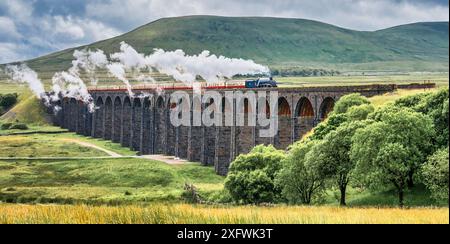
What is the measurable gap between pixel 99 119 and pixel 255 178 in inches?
3498

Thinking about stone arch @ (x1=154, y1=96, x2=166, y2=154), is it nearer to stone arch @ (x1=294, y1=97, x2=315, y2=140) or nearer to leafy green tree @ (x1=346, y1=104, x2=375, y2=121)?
stone arch @ (x1=294, y1=97, x2=315, y2=140)

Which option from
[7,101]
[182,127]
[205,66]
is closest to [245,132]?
[182,127]

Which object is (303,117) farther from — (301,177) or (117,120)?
(117,120)

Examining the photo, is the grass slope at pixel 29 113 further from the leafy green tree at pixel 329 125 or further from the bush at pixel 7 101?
→ the leafy green tree at pixel 329 125

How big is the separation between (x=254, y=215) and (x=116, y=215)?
12.2 feet

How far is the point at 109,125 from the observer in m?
130

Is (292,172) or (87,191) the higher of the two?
(292,172)

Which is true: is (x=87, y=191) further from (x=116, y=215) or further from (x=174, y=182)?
(x=116, y=215)

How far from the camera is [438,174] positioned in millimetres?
33969

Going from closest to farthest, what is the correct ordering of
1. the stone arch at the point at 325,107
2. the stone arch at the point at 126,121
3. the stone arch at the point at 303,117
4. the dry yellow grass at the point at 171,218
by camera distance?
the dry yellow grass at the point at 171,218
the stone arch at the point at 325,107
the stone arch at the point at 303,117
the stone arch at the point at 126,121

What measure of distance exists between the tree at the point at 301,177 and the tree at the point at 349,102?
10164mm

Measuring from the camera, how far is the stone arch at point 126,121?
118 meters

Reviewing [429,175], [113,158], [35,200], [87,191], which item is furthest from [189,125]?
[429,175]

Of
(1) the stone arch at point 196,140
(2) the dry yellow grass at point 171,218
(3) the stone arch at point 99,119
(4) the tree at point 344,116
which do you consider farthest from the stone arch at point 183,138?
(2) the dry yellow grass at point 171,218
